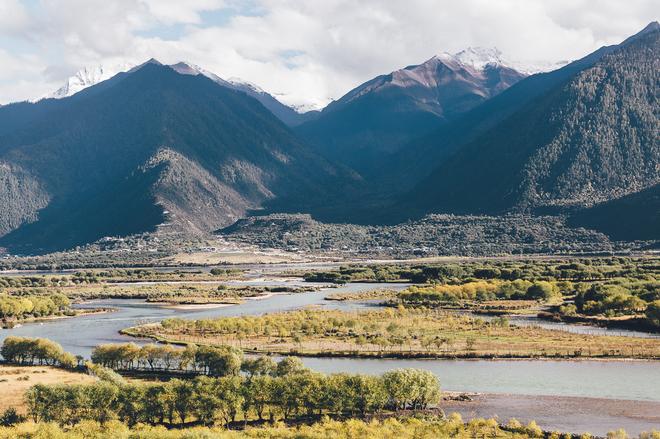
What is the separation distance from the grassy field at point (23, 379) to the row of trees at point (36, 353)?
2.16 m

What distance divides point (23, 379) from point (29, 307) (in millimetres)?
72174

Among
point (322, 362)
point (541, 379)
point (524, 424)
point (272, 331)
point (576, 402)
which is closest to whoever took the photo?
point (524, 424)

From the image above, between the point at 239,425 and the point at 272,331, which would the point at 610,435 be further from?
the point at 272,331

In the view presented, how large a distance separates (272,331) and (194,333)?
12.4 meters

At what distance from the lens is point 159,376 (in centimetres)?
10675

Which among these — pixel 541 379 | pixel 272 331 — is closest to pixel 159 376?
pixel 272 331

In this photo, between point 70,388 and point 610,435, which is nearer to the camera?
point 610,435

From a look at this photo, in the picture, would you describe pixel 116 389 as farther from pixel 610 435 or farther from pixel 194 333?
pixel 194 333

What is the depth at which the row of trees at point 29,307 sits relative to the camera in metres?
169

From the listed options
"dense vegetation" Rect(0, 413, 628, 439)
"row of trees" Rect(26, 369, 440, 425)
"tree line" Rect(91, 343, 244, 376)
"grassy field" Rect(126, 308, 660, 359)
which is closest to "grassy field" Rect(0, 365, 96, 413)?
"tree line" Rect(91, 343, 244, 376)

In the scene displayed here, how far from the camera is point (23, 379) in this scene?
103188mm

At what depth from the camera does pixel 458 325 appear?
14388 cm

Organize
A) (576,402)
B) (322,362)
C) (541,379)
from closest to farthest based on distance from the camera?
(576,402)
(541,379)
(322,362)

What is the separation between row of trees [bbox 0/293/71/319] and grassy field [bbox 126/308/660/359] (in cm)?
3256
